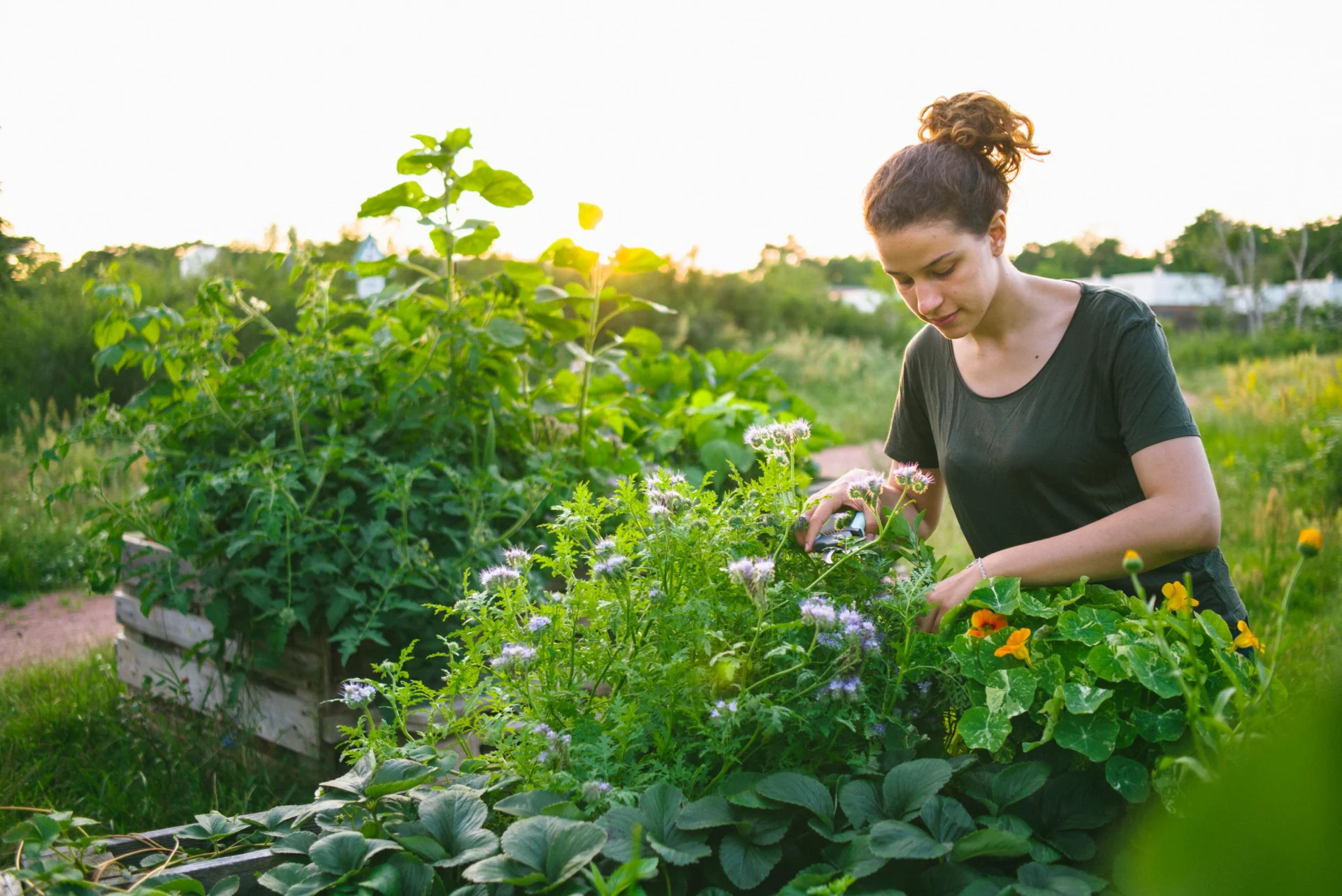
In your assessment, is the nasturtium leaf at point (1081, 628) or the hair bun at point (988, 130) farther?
the hair bun at point (988, 130)

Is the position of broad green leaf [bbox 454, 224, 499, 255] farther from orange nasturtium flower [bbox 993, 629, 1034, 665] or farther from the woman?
orange nasturtium flower [bbox 993, 629, 1034, 665]

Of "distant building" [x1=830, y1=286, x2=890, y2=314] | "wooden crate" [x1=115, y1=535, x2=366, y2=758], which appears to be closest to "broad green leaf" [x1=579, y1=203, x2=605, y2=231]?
"wooden crate" [x1=115, y1=535, x2=366, y2=758]

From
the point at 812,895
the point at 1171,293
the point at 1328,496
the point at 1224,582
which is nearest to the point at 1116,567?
the point at 1224,582

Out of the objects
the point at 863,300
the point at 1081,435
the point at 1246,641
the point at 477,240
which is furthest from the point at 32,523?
the point at 863,300

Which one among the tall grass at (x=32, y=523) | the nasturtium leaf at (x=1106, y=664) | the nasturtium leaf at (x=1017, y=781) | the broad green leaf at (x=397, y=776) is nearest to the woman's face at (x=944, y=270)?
the nasturtium leaf at (x=1106, y=664)

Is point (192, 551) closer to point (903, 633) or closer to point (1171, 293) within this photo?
point (903, 633)

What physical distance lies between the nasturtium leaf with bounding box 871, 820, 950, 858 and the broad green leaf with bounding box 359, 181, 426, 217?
2228mm

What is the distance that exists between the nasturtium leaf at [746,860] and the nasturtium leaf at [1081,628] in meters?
0.46

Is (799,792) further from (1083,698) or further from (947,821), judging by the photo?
(1083,698)

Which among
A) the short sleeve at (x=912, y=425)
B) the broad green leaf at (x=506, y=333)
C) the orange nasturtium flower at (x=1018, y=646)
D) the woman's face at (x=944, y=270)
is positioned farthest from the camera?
the broad green leaf at (x=506, y=333)

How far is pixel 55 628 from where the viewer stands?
13.9 ft

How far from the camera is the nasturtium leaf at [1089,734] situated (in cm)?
105

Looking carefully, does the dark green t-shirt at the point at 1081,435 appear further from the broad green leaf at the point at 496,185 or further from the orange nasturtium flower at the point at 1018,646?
the broad green leaf at the point at 496,185

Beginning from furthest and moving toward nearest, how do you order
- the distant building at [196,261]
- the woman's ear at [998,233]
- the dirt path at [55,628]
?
1. the distant building at [196,261]
2. the dirt path at [55,628]
3. the woman's ear at [998,233]
